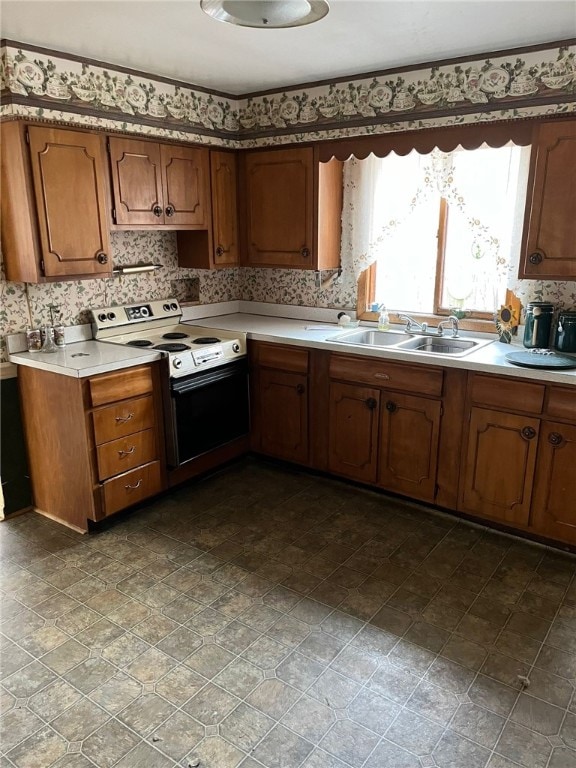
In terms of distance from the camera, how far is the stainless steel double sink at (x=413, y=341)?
10.7 feet

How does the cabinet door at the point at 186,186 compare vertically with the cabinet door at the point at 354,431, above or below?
above

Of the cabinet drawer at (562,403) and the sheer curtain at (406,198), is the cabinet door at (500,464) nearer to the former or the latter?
the cabinet drawer at (562,403)

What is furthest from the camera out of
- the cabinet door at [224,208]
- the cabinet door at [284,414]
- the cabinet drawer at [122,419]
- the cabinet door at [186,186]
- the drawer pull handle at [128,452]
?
the cabinet door at [224,208]

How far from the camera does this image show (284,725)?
1.83 metres

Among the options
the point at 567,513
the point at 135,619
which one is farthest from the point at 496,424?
the point at 135,619

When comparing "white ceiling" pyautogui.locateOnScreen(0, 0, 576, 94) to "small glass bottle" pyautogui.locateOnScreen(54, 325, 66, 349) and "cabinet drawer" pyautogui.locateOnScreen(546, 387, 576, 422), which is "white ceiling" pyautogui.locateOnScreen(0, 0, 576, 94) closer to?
"small glass bottle" pyautogui.locateOnScreen(54, 325, 66, 349)

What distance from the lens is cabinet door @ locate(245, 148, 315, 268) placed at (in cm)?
362

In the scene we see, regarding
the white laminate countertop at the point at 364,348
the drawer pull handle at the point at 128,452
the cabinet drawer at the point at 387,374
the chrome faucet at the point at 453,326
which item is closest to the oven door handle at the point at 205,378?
the white laminate countertop at the point at 364,348

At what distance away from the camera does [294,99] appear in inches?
141

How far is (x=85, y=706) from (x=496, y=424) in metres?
2.17

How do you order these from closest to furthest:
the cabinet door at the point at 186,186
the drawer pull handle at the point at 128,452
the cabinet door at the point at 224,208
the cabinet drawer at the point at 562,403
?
the cabinet drawer at the point at 562,403
the drawer pull handle at the point at 128,452
the cabinet door at the point at 186,186
the cabinet door at the point at 224,208

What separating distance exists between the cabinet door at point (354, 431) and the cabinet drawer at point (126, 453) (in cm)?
109

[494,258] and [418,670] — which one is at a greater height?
[494,258]

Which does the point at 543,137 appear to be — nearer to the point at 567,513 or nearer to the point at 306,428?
the point at 567,513
